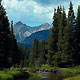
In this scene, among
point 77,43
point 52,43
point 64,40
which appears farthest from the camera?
point 52,43

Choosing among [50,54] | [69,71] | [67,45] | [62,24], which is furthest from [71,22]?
[69,71]

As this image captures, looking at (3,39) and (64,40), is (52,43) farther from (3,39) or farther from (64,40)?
(3,39)

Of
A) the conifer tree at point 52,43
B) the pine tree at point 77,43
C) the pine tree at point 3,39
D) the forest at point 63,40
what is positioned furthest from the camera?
the conifer tree at point 52,43

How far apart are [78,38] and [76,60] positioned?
6753 millimetres

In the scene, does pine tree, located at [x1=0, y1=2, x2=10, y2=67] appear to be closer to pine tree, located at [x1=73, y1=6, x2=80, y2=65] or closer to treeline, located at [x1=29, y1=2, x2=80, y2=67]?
treeline, located at [x1=29, y1=2, x2=80, y2=67]

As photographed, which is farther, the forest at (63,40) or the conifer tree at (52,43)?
the conifer tree at (52,43)

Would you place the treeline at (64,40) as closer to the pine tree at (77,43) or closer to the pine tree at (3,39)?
the pine tree at (77,43)

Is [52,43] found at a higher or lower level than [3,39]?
higher

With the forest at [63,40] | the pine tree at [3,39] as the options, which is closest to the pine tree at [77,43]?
the forest at [63,40]

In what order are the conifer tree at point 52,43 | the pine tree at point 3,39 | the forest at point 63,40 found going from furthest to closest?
the conifer tree at point 52,43, the forest at point 63,40, the pine tree at point 3,39

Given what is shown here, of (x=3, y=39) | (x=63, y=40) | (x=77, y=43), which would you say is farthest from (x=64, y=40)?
(x=3, y=39)

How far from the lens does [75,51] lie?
5272cm

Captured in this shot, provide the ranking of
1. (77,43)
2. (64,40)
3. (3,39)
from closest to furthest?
(3,39), (64,40), (77,43)

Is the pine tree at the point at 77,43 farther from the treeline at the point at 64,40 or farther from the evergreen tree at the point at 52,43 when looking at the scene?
the evergreen tree at the point at 52,43
